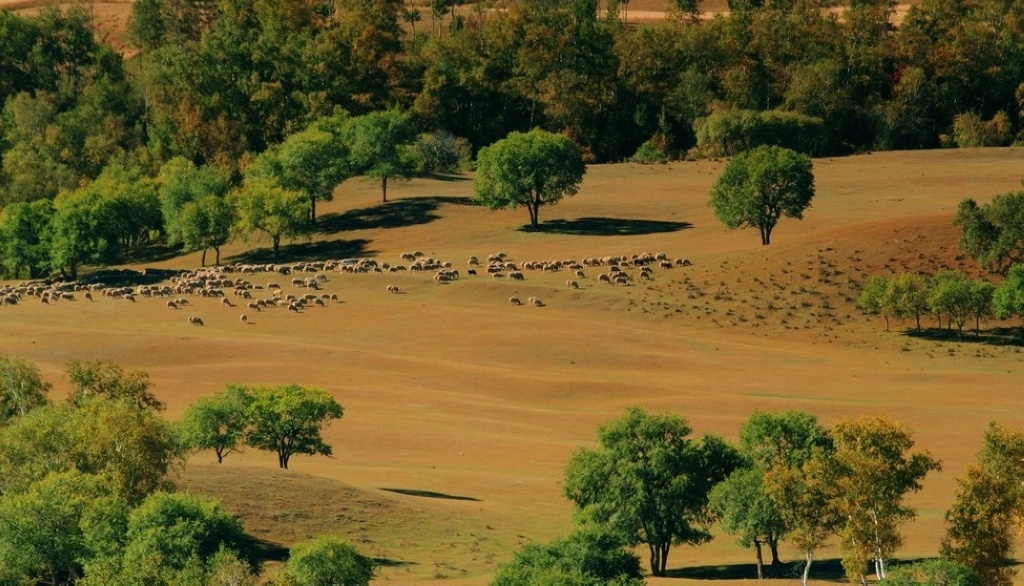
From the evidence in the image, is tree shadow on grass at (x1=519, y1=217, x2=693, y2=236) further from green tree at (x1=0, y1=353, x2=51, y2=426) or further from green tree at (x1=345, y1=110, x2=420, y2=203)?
green tree at (x1=0, y1=353, x2=51, y2=426)

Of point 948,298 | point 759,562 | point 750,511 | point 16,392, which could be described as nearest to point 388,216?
point 948,298

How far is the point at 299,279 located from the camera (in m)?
142

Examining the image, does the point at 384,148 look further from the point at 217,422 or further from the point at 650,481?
the point at 650,481

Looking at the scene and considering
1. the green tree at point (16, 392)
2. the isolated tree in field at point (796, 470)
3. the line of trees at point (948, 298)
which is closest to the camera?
the isolated tree in field at point (796, 470)

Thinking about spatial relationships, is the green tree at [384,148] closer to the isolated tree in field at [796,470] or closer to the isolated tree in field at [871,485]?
the isolated tree in field at [796,470]

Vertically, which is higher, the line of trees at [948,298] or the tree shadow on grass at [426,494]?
the line of trees at [948,298]

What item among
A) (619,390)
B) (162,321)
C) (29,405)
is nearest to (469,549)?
(29,405)

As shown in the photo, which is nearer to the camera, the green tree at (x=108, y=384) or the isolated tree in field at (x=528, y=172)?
the green tree at (x=108, y=384)

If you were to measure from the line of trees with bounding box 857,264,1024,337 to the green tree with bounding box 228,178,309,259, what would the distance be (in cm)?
5744

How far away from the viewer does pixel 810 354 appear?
117 meters

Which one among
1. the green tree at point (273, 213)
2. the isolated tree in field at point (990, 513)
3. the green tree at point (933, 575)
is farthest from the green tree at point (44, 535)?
the green tree at point (273, 213)

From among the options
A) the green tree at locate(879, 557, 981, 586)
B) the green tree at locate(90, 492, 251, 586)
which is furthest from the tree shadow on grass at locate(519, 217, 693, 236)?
the green tree at locate(879, 557, 981, 586)

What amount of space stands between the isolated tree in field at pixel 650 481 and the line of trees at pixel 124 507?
11.3 m

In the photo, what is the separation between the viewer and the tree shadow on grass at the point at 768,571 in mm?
65625
